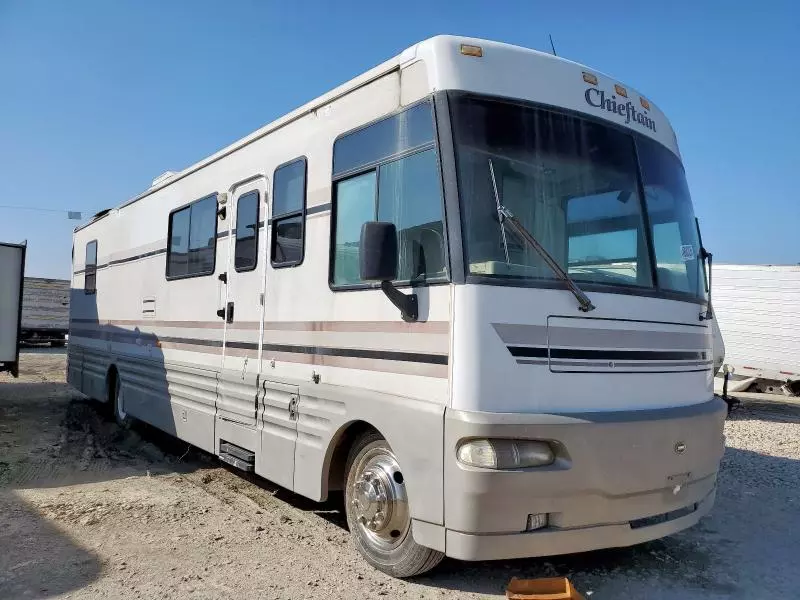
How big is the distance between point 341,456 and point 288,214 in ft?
6.45

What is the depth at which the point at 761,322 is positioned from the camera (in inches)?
576

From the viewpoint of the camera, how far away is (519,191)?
3.83 m

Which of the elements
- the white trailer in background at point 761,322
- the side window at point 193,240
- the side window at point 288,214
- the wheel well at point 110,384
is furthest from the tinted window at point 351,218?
the white trailer in background at point 761,322

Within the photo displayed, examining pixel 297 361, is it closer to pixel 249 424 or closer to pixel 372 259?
pixel 249 424

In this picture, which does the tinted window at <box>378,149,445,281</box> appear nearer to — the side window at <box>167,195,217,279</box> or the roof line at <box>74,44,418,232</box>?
the roof line at <box>74,44,418,232</box>

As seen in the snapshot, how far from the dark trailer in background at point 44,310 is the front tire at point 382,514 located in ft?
81.0

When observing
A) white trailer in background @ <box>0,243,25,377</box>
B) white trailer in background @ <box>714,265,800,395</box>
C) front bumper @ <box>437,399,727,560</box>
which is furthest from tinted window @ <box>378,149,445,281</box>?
white trailer in background @ <box>714,265,800,395</box>

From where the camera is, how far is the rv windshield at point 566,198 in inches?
146

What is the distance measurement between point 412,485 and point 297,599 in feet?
3.00

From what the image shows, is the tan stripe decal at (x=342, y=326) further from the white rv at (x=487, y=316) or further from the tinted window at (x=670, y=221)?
the tinted window at (x=670, y=221)

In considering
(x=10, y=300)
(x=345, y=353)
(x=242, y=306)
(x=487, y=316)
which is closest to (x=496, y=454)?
(x=487, y=316)

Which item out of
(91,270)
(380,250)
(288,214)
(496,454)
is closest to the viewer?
(496,454)

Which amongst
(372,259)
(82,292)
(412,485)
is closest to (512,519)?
(412,485)

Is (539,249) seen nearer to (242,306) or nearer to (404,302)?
(404,302)
